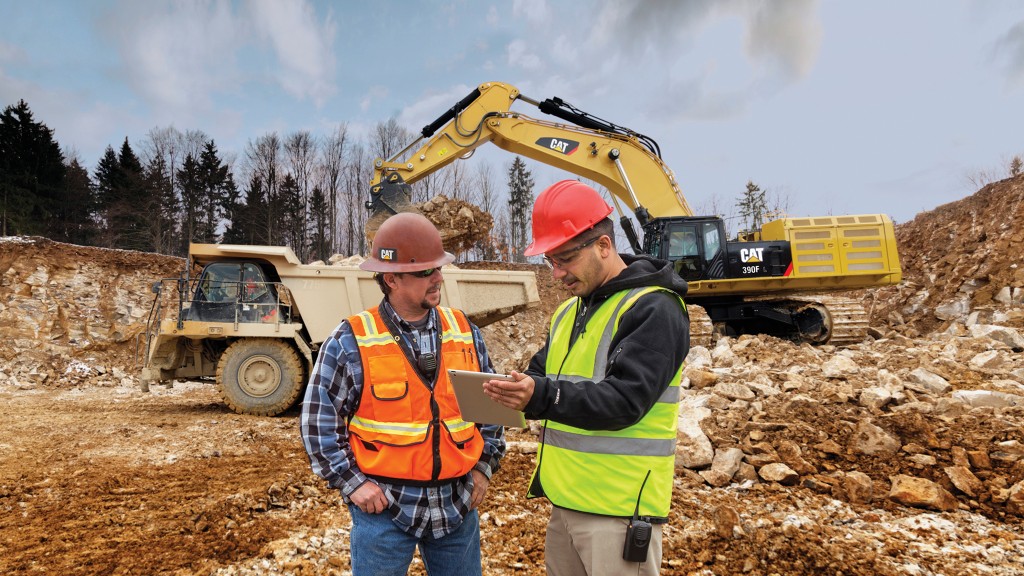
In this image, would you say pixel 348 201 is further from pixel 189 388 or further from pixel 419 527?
pixel 419 527

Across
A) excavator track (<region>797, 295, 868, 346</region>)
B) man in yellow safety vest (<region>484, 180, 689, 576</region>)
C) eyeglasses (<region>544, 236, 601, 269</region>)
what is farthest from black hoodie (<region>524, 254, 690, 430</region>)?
excavator track (<region>797, 295, 868, 346</region>)

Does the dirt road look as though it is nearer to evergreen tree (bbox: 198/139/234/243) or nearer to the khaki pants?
the khaki pants

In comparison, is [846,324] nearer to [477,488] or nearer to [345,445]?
[477,488]

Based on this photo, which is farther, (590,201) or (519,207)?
(519,207)

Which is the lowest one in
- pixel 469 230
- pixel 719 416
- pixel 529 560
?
pixel 529 560

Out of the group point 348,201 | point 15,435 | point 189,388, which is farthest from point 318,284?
point 348,201

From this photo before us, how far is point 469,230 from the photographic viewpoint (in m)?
15.3

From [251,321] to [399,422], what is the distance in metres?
7.39

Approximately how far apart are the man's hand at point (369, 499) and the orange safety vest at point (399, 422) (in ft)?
0.18

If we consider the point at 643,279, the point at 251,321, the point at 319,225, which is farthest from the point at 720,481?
the point at 319,225

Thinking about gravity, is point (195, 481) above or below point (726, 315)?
below

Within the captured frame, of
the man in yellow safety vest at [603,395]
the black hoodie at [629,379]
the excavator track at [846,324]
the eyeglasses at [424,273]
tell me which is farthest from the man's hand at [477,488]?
the excavator track at [846,324]

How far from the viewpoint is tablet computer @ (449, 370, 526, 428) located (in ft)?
5.25

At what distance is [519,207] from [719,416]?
3039cm
